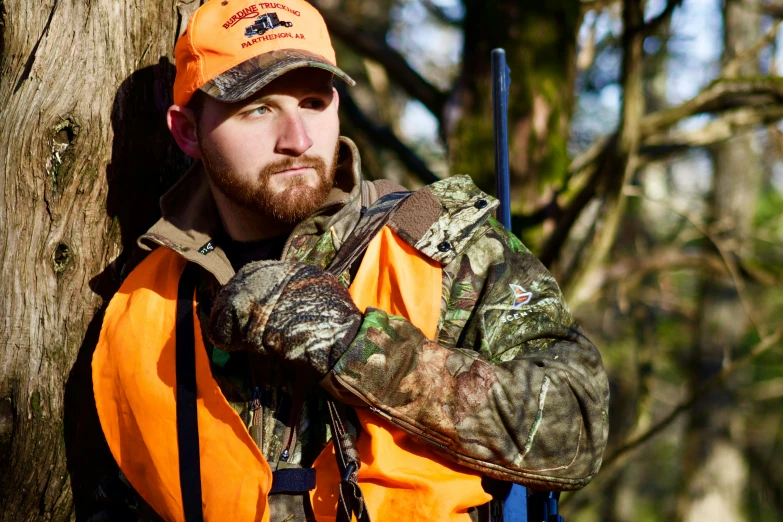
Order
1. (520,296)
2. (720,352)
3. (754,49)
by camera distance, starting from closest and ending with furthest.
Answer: (520,296)
(754,49)
(720,352)

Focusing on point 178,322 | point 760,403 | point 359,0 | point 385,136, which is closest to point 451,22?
point 385,136

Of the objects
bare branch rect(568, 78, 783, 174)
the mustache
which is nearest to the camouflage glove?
the mustache

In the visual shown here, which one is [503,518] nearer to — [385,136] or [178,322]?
[178,322]

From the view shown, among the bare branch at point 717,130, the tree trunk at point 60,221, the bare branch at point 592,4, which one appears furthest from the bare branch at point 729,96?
the tree trunk at point 60,221

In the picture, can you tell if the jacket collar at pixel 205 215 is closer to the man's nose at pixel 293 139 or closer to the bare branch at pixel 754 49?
the man's nose at pixel 293 139

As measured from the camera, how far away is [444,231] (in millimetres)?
2375

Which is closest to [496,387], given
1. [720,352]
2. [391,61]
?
[391,61]

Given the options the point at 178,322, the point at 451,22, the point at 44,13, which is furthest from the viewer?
the point at 451,22

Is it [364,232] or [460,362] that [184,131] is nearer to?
[364,232]

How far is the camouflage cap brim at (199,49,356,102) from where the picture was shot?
2.50 meters

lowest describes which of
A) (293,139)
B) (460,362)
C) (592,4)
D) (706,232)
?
(706,232)

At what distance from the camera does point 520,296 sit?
7.82ft

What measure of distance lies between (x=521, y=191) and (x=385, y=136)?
0.98 m

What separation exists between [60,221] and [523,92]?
2.96 m
